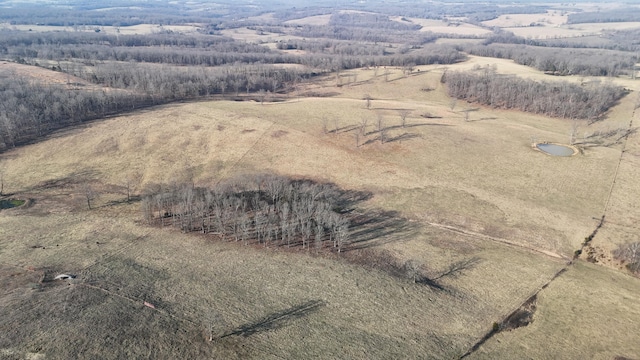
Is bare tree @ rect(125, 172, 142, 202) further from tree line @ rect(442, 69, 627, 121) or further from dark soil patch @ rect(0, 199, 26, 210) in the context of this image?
tree line @ rect(442, 69, 627, 121)

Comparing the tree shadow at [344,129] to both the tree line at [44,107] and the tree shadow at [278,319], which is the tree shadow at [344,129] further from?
the tree line at [44,107]

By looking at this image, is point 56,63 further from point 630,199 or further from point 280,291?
point 630,199

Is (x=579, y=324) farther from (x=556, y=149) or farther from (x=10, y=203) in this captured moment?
(x=10, y=203)

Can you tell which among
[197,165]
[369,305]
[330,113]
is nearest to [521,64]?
[330,113]

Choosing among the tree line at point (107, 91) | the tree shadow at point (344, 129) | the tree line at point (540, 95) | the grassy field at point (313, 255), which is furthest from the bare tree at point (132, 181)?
the tree line at point (540, 95)

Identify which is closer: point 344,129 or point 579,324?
point 579,324

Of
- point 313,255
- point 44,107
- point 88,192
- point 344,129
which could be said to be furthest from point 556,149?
point 44,107
